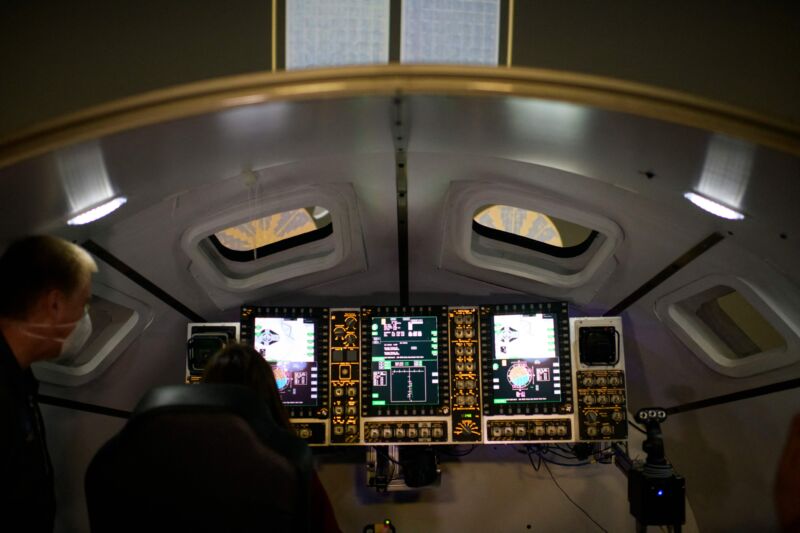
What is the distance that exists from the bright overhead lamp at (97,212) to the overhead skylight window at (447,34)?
1320mm

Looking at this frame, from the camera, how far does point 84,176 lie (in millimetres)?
2227

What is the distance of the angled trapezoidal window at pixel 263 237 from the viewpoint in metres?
4.33

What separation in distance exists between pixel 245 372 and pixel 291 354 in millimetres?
1801

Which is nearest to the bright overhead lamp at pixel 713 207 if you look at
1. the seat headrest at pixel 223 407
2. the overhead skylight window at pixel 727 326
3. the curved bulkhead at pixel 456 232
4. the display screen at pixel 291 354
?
the curved bulkhead at pixel 456 232

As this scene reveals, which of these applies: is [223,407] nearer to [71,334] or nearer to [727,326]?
[71,334]

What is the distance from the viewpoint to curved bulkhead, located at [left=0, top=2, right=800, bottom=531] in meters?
1.84

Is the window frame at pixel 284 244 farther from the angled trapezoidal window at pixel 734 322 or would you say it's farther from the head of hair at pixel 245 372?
the angled trapezoidal window at pixel 734 322

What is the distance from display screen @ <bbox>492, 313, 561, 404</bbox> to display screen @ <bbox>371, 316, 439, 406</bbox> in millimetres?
361

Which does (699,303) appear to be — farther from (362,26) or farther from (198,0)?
(198,0)

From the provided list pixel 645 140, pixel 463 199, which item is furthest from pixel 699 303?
pixel 645 140

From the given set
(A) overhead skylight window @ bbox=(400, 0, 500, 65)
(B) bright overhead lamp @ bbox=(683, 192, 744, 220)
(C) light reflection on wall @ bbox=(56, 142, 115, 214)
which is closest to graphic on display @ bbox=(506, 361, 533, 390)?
(B) bright overhead lamp @ bbox=(683, 192, 744, 220)

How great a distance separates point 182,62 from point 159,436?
0.95 meters

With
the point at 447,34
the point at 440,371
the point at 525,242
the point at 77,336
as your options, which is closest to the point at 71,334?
the point at 77,336

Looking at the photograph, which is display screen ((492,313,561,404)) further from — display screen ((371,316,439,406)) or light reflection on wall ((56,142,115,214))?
light reflection on wall ((56,142,115,214))
